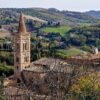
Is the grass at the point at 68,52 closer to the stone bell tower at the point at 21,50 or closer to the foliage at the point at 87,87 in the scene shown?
the stone bell tower at the point at 21,50

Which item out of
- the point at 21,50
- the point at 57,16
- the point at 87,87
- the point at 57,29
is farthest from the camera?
the point at 57,16

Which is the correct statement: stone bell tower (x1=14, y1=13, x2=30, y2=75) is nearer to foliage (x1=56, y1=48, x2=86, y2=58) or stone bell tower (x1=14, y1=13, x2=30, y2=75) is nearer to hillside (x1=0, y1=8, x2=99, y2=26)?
foliage (x1=56, y1=48, x2=86, y2=58)

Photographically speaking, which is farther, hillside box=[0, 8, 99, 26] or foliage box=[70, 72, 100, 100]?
hillside box=[0, 8, 99, 26]

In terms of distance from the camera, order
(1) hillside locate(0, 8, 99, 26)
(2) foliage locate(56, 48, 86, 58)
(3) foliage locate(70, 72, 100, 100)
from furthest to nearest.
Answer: (1) hillside locate(0, 8, 99, 26)
(2) foliage locate(56, 48, 86, 58)
(3) foliage locate(70, 72, 100, 100)

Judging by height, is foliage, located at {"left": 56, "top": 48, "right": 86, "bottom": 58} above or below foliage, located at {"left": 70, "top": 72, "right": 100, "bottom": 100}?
below

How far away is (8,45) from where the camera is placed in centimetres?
8750

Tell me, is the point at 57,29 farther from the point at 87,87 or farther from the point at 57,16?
the point at 87,87

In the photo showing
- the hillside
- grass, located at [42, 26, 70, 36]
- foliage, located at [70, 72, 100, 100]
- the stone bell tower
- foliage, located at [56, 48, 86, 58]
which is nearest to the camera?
foliage, located at [70, 72, 100, 100]

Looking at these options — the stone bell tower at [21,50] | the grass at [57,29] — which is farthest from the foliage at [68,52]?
the grass at [57,29]

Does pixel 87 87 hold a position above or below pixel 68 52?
above

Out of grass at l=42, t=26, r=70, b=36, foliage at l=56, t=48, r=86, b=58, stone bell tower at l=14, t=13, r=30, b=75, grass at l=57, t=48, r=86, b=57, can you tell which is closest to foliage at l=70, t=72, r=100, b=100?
stone bell tower at l=14, t=13, r=30, b=75

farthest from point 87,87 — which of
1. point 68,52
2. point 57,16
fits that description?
point 57,16

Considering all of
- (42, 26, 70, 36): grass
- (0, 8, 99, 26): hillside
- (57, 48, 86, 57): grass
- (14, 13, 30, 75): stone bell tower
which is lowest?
(0, 8, 99, 26): hillside

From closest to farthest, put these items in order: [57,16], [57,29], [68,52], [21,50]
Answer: [21,50] → [68,52] → [57,29] → [57,16]
